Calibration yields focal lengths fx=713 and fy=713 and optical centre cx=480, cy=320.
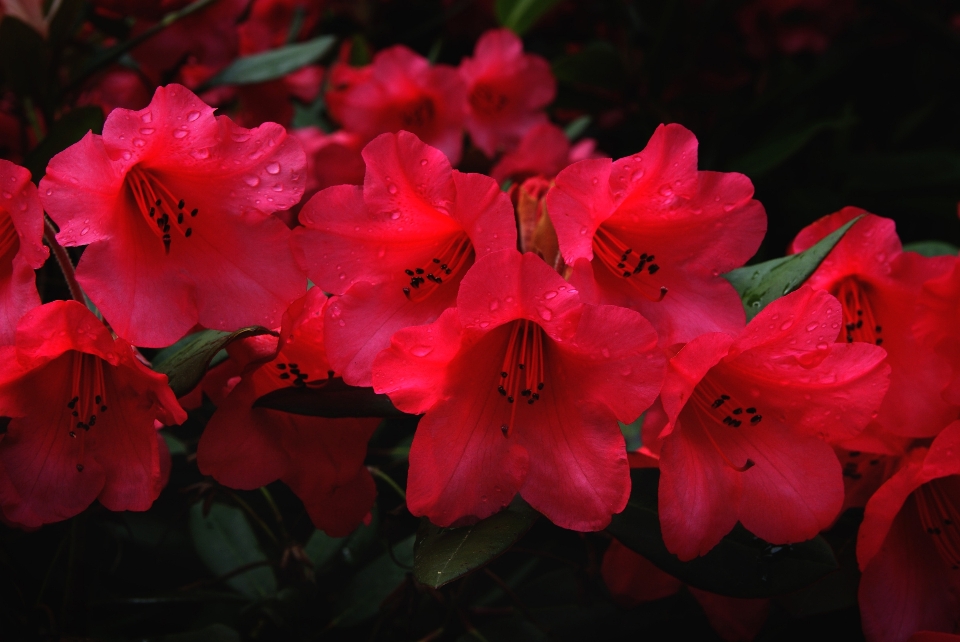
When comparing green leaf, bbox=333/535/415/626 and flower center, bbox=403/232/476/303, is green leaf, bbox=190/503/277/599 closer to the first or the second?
green leaf, bbox=333/535/415/626

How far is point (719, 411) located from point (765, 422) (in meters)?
0.05

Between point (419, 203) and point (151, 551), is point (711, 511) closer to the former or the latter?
point (419, 203)

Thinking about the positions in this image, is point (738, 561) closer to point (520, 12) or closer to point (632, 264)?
point (632, 264)

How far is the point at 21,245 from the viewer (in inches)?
24.3

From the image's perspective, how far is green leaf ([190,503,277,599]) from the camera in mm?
989

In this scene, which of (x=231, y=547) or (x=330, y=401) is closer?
(x=330, y=401)

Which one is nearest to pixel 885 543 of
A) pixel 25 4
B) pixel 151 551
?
pixel 151 551

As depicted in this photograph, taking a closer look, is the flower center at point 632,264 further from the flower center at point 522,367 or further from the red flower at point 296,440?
the red flower at point 296,440

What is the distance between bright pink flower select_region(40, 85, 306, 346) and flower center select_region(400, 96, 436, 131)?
2.26 feet

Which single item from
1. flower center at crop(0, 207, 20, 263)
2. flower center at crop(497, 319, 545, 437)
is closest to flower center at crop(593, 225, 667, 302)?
flower center at crop(497, 319, 545, 437)

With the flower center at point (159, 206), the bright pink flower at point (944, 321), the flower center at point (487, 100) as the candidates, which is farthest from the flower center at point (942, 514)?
the flower center at point (487, 100)

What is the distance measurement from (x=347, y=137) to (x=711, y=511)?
0.96 m

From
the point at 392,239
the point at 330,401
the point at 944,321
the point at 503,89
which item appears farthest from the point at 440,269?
the point at 503,89

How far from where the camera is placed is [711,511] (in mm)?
648
